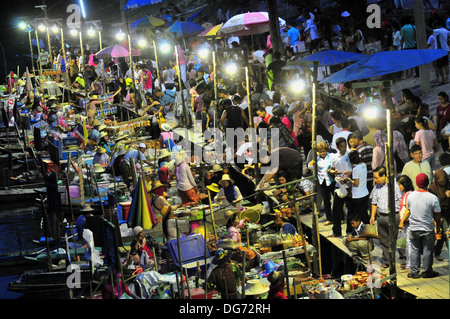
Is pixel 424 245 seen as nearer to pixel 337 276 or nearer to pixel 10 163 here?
pixel 337 276

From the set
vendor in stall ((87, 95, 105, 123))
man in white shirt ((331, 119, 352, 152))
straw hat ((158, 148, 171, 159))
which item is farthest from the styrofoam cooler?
vendor in stall ((87, 95, 105, 123))

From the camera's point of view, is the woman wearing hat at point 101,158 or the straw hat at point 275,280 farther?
the woman wearing hat at point 101,158

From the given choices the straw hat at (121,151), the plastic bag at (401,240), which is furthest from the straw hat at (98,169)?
the plastic bag at (401,240)

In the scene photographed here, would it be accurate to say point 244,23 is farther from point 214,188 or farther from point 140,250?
point 140,250

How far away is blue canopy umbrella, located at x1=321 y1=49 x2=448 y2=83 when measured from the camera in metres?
14.0

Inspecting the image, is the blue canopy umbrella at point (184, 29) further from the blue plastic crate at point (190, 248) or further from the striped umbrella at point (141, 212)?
the blue plastic crate at point (190, 248)

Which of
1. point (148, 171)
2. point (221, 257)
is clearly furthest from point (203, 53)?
point (221, 257)

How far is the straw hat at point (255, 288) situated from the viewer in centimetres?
1102

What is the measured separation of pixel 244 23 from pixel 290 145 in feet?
32.6

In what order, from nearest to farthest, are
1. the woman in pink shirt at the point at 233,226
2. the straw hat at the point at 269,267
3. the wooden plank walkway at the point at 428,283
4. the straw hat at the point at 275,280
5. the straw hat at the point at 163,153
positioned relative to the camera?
the straw hat at the point at 275,280 → the wooden plank walkway at the point at 428,283 → the straw hat at the point at 269,267 → the woman in pink shirt at the point at 233,226 → the straw hat at the point at 163,153

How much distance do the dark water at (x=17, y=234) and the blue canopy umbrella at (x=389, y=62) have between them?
8.59 meters

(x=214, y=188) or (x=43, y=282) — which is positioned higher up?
(x=214, y=188)

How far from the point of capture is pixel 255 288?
1109 centimetres
